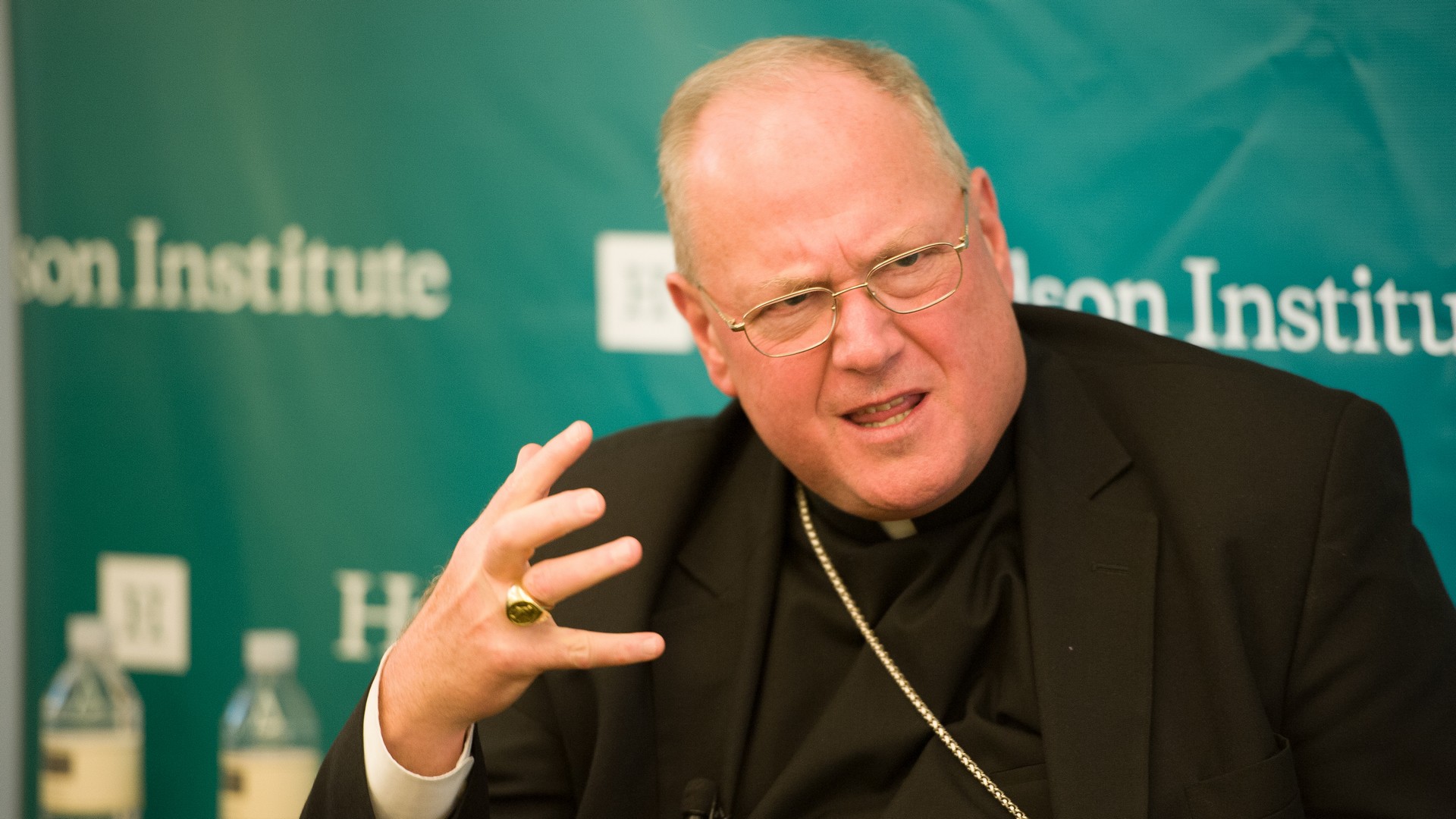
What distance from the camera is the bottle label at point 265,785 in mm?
2969

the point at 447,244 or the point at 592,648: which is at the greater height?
the point at 447,244

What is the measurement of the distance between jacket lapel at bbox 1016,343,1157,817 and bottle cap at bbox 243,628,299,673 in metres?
1.89

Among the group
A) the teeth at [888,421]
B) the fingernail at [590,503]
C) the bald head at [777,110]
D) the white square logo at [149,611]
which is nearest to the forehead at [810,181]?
the bald head at [777,110]

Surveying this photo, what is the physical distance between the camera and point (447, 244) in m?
3.02

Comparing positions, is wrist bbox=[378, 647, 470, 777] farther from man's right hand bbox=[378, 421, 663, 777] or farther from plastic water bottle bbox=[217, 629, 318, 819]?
plastic water bottle bbox=[217, 629, 318, 819]

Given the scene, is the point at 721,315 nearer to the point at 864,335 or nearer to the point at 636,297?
the point at 864,335

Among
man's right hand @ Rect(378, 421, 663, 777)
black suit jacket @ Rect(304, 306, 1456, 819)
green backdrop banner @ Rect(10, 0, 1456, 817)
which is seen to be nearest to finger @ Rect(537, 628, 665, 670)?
man's right hand @ Rect(378, 421, 663, 777)

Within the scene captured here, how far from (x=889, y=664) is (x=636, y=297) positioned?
1.20m

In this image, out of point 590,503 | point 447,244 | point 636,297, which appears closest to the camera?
point 590,503

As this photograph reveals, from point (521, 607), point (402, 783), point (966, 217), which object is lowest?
point (402, 783)

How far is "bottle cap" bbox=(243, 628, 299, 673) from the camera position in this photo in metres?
3.05

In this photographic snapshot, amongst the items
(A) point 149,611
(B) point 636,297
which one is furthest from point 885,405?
(A) point 149,611

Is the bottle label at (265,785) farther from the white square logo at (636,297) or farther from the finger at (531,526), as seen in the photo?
the finger at (531,526)

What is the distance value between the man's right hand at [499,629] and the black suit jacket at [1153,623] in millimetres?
120
